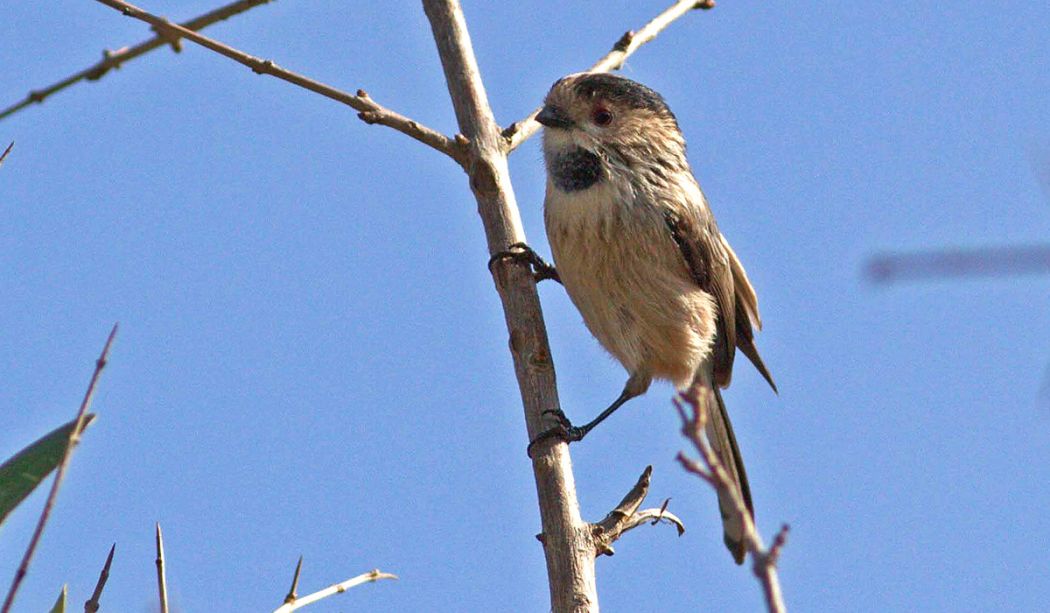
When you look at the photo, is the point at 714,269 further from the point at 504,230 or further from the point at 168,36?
the point at 168,36

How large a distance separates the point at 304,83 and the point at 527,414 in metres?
0.97

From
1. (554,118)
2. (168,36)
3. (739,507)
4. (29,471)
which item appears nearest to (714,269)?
(554,118)

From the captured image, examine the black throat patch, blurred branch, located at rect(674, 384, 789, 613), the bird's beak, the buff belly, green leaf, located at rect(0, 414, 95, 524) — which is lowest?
blurred branch, located at rect(674, 384, 789, 613)

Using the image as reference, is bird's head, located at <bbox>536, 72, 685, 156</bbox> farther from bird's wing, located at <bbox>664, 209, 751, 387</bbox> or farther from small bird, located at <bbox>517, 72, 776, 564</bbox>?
bird's wing, located at <bbox>664, 209, 751, 387</bbox>

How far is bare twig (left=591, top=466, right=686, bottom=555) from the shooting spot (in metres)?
3.00

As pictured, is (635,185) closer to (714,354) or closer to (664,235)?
(664,235)

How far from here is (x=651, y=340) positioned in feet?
14.5

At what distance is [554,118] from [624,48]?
1.50 ft

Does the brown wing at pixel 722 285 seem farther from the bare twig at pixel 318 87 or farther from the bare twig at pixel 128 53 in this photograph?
the bare twig at pixel 128 53

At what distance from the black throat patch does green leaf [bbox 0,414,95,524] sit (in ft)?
7.54

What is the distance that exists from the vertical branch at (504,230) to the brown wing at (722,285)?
1081 millimetres

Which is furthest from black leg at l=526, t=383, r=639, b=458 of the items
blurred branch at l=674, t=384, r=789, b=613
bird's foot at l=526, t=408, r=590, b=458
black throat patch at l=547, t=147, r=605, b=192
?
blurred branch at l=674, t=384, r=789, b=613

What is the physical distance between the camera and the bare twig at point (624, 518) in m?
3.00

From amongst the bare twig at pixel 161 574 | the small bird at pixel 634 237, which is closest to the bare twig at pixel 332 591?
the bare twig at pixel 161 574
